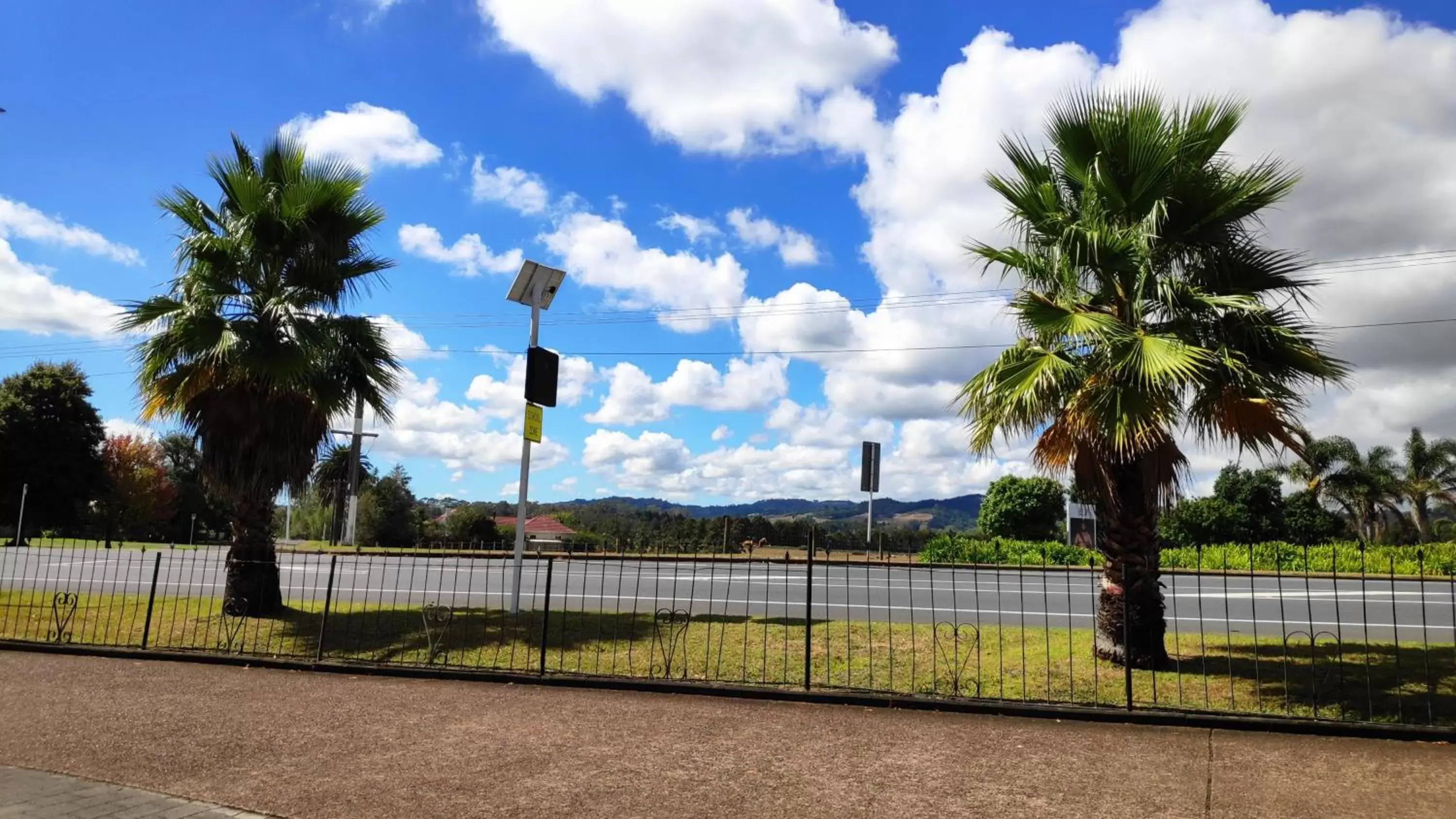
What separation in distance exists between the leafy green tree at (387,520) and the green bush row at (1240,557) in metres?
31.9

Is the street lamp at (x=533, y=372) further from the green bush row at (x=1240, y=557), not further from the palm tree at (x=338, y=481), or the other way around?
the palm tree at (x=338, y=481)

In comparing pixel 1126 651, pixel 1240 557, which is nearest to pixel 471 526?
pixel 1240 557

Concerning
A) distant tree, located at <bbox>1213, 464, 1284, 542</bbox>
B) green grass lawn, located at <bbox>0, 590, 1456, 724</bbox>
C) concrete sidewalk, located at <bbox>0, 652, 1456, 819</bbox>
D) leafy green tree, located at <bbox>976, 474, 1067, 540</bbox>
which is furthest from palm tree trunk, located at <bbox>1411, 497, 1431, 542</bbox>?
concrete sidewalk, located at <bbox>0, 652, 1456, 819</bbox>

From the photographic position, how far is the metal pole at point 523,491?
12055mm

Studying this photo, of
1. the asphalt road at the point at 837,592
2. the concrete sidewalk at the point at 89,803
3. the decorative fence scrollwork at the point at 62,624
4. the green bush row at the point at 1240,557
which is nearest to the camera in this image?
the concrete sidewalk at the point at 89,803

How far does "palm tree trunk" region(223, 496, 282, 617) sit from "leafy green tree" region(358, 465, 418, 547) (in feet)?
120

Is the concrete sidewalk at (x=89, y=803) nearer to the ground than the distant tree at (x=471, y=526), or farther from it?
nearer to the ground

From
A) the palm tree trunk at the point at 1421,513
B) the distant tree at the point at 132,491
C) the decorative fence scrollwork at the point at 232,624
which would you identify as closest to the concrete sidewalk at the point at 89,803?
the decorative fence scrollwork at the point at 232,624

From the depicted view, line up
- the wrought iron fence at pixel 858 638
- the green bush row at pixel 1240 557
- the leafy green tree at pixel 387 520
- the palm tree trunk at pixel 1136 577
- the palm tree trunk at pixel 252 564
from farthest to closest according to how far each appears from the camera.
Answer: the leafy green tree at pixel 387 520 → the green bush row at pixel 1240 557 → the palm tree trunk at pixel 252 564 → the palm tree trunk at pixel 1136 577 → the wrought iron fence at pixel 858 638

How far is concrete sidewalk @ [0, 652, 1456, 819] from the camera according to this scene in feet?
16.3

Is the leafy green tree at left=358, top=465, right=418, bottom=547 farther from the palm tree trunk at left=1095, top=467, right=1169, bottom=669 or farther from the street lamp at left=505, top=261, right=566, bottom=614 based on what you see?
the palm tree trunk at left=1095, top=467, right=1169, bottom=669

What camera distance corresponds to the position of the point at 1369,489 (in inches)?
2032

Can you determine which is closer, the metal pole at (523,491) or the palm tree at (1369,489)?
the metal pole at (523,491)

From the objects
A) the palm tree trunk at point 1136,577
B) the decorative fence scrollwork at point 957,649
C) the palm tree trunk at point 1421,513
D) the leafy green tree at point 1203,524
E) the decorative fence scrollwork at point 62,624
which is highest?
the palm tree trunk at point 1421,513
